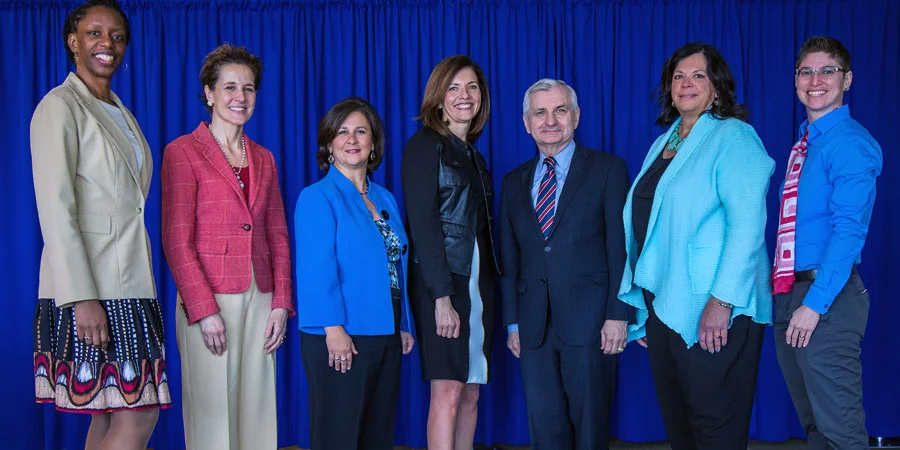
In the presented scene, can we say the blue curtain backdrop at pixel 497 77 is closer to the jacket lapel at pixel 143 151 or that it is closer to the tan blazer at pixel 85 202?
the jacket lapel at pixel 143 151

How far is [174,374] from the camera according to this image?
3840 millimetres

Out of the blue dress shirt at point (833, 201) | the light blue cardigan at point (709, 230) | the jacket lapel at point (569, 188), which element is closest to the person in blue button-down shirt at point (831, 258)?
the blue dress shirt at point (833, 201)

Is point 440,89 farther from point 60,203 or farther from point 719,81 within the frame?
point 60,203

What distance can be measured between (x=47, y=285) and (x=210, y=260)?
1.59ft

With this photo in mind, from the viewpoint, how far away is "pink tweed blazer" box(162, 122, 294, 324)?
228cm

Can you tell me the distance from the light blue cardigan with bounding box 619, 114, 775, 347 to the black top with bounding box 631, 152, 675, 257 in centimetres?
8

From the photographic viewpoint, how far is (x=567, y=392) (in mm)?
2494

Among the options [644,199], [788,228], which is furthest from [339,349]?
[788,228]

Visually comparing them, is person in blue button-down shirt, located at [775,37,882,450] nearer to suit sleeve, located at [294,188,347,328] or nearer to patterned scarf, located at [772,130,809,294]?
Result: patterned scarf, located at [772,130,809,294]

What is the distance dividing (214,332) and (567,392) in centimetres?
127

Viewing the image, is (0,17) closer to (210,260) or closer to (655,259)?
(210,260)

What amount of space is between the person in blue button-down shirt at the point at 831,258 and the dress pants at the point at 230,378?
1.88 metres

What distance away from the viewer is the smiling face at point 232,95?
2439 mm

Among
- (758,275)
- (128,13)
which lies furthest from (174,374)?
(758,275)
